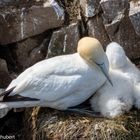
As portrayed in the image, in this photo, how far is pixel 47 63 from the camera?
712 cm

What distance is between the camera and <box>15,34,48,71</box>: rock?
25.7 ft

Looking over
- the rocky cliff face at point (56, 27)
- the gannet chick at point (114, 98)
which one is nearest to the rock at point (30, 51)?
the rocky cliff face at point (56, 27)

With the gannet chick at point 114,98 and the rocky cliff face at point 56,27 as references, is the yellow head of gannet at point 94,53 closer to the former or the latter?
the gannet chick at point 114,98

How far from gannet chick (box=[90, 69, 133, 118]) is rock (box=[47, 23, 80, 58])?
2.24ft

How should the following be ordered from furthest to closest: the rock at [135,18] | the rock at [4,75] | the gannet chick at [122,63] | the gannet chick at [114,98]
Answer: the rock at [4,75] → the rock at [135,18] → the gannet chick at [122,63] → the gannet chick at [114,98]

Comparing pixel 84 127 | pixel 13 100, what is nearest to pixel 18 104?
pixel 13 100

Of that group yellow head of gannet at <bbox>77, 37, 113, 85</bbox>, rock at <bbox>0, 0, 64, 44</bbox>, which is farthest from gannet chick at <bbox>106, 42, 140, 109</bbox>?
rock at <bbox>0, 0, 64, 44</bbox>

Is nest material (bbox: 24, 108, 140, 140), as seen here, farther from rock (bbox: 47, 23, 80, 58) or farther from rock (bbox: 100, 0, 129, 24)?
rock (bbox: 100, 0, 129, 24)

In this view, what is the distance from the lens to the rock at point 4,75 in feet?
25.6

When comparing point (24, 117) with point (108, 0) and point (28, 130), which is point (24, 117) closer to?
point (28, 130)

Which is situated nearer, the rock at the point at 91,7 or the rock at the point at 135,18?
the rock at the point at 135,18

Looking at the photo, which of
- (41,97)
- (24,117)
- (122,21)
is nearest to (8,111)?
(24,117)

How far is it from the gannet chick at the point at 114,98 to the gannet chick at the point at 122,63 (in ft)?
0.18

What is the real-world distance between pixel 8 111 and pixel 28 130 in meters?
0.41
